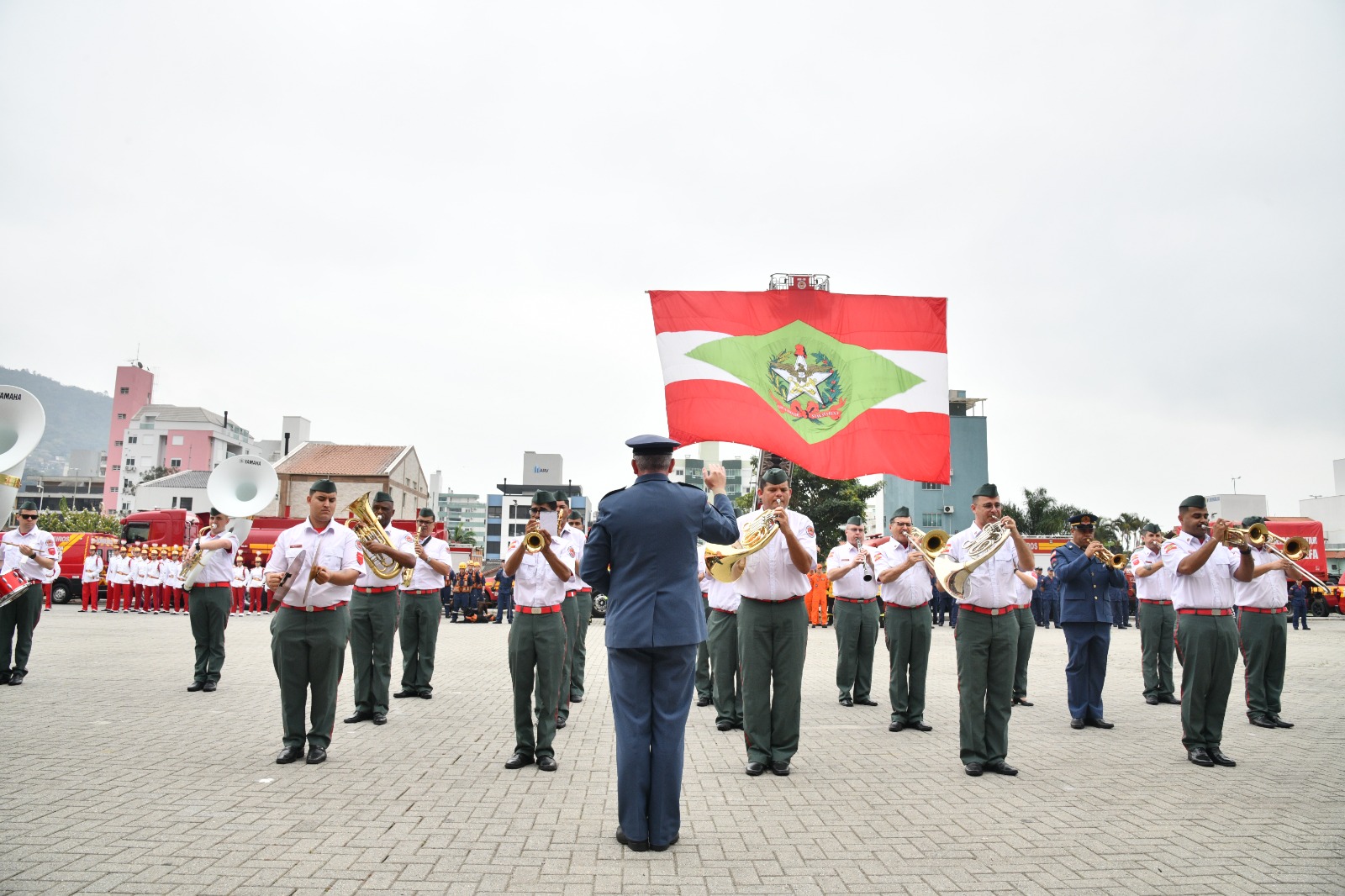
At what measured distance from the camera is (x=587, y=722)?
8234 mm

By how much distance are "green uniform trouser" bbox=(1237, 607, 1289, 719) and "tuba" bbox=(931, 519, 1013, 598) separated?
395 cm

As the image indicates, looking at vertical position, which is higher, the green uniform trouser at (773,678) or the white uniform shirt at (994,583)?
the white uniform shirt at (994,583)

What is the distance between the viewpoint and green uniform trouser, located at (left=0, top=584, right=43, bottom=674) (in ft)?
30.9

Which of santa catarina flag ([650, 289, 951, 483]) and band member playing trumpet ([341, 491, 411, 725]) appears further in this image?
santa catarina flag ([650, 289, 951, 483])

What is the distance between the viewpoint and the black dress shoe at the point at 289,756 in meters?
6.03

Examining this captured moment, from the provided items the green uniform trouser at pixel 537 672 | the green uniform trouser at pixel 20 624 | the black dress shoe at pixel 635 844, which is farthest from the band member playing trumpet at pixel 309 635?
the green uniform trouser at pixel 20 624

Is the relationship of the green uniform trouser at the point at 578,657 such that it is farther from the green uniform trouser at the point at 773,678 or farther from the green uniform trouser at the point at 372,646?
the green uniform trouser at the point at 773,678

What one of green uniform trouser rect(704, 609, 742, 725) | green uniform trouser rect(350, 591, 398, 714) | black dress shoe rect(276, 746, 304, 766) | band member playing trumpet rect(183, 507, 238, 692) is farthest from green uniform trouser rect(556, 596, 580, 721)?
band member playing trumpet rect(183, 507, 238, 692)

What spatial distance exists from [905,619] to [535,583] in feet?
13.5

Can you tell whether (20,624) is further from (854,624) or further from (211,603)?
(854,624)

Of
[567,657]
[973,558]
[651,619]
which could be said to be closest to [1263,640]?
[973,558]

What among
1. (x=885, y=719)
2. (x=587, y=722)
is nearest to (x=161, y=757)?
(x=587, y=722)

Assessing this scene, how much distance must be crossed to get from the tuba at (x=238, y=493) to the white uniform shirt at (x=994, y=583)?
26.0 feet

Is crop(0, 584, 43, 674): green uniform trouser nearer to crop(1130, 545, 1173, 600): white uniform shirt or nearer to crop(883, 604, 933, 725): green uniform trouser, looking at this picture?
crop(883, 604, 933, 725): green uniform trouser
